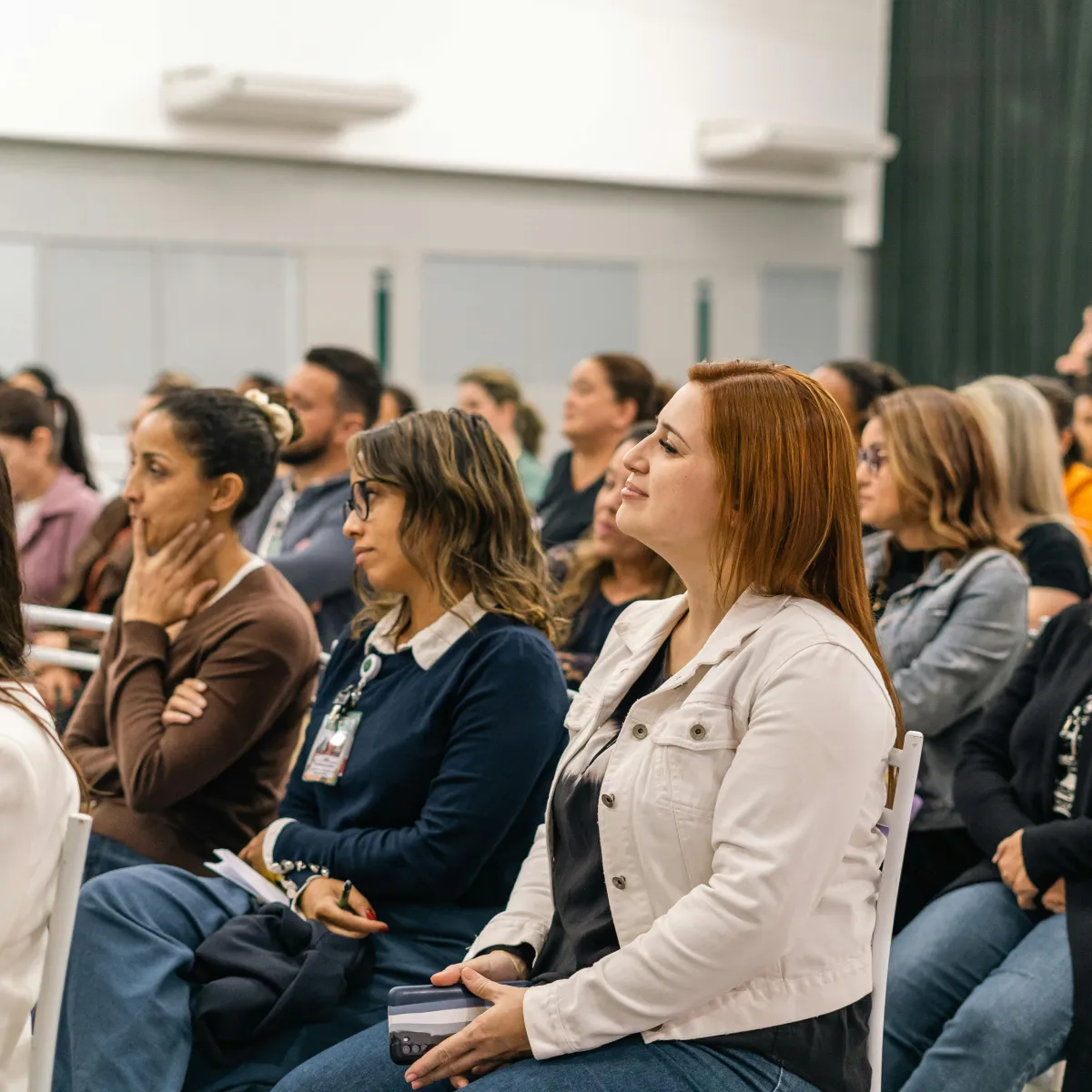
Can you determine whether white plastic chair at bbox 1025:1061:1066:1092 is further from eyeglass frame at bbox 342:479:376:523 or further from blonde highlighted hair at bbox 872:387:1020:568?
eyeglass frame at bbox 342:479:376:523

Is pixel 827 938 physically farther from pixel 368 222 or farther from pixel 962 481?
pixel 368 222

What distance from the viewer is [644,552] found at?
334 cm

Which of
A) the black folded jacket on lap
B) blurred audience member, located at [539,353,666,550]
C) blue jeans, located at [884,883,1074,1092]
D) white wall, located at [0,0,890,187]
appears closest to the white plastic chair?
blue jeans, located at [884,883,1074,1092]

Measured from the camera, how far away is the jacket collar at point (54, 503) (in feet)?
15.7

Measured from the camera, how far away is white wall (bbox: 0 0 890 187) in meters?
8.34

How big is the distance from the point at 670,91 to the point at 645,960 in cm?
940

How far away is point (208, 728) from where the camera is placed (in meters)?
2.38

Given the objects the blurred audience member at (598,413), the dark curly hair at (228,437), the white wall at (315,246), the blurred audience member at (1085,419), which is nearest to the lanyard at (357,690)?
the dark curly hair at (228,437)

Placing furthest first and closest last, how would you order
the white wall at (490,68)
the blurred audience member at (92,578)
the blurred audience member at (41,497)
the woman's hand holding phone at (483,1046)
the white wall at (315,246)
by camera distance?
1. the white wall at (315,246)
2. the white wall at (490,68)
3. the blurred audience member at (41,497)
4. the blurred audience member at (92,578)
5. the woman's hand holding phone at (483,1046)

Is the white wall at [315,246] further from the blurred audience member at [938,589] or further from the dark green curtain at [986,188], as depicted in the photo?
the blurred audience member at [938,589]

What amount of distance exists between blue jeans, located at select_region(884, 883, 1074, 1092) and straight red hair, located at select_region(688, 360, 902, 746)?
758 millimetres

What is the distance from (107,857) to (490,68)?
7.92 m

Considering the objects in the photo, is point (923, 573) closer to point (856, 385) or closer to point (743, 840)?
point (856, 385)

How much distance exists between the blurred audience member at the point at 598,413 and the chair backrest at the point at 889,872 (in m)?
3.42
